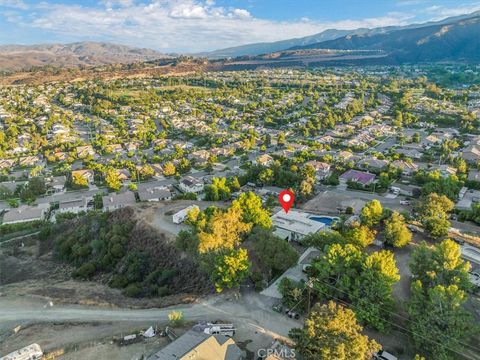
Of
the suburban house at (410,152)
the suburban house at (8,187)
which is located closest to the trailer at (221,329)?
the suburban house at (8,187)

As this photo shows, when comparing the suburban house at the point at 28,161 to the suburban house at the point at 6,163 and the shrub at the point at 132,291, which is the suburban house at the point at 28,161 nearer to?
the suburban house at the point at 6,163

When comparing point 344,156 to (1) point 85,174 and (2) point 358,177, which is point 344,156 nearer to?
(2) point 358,177

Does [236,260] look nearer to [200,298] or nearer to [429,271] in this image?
[200,298]

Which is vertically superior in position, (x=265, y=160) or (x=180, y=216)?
(x=180, y=216)

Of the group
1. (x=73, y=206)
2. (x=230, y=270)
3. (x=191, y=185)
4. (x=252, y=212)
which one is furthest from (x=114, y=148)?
(x=230, y=270)

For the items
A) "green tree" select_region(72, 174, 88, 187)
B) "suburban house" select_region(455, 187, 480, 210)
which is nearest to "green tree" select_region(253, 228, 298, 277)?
"suburban house" select_region(455, 187, 480, 210)

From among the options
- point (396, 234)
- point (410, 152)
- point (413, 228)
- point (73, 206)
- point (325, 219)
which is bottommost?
point (73, 206)

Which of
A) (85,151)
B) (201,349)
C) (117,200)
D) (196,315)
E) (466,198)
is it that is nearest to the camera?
(201,349)
